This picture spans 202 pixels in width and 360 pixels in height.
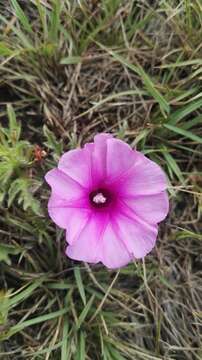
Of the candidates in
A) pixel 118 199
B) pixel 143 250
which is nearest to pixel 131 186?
pixel 118 199

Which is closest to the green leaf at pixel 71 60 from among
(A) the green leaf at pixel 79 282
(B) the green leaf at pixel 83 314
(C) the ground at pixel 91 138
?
(C) the ground at pixel 91 138

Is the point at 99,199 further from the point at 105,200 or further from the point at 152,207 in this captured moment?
the point at 152,207

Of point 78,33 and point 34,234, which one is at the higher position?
point 78,33

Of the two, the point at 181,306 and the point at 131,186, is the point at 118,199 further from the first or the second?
the point at 181,306

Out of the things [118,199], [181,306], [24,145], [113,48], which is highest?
[113,48]

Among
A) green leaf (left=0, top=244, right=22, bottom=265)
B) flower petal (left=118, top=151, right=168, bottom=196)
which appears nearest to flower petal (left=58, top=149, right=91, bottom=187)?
flower petal (left=118, top=151, right=168, bottom=196)

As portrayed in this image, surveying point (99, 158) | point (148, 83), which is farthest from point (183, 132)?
point (99, 158)

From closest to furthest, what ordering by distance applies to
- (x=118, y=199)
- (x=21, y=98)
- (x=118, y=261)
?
(x=118, y=261)
(x=118, y=199)
(x=21, y=98)

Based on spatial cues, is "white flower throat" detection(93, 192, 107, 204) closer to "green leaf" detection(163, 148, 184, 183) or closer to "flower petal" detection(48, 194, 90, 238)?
"flower petal" detection(48, 194, 90, 238)
